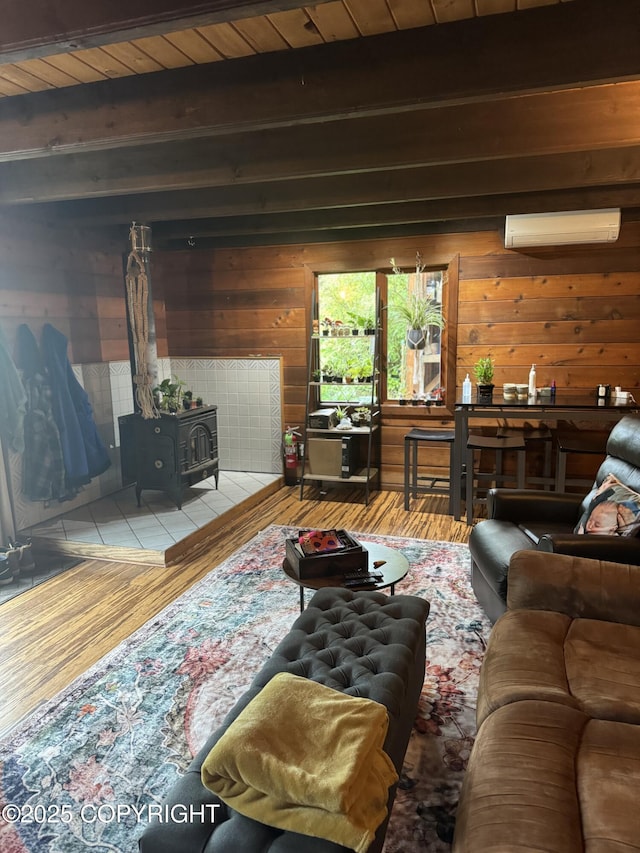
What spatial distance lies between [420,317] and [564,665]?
151 inches

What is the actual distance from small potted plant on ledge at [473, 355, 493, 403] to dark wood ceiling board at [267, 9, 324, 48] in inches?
121

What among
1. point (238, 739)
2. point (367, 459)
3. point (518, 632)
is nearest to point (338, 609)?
point (518, 632)

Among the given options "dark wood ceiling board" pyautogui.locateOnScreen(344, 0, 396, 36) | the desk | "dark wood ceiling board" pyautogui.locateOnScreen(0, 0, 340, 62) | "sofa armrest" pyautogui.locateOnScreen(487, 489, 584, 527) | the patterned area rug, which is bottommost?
the patterned area rug

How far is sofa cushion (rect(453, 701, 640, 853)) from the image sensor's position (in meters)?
1.23

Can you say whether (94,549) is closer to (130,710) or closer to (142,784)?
(130,710)

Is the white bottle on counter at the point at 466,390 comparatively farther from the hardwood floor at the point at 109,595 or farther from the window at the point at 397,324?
the hardwood floor at the point at 109,595

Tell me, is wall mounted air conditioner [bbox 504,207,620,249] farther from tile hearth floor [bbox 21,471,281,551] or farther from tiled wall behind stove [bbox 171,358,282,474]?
tile hearth floor [bbox 21,471,281,551]

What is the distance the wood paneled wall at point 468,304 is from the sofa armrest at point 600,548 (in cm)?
278

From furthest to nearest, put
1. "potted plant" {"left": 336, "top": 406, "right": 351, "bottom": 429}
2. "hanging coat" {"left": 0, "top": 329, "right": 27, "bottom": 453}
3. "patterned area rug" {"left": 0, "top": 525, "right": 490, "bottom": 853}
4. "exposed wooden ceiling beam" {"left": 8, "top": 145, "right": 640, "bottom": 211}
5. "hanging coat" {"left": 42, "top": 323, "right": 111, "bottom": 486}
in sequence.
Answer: "potted plant" {"left": 336, "top": 406, "right": 351, "bottom": 429}
"hanging coat" {"left": 42, "top": 323, "right": 111, "bottom": 486}
"hanging coat" {"left": 0, "top": 329, "right": 27, "bottom": 453}
"exposed wooden ceiling beam" {"left": 8, "top": 145, "right": 640, "bottom": 211}
"patterned area rug" {"left": 0, "top": 525, "right": 490, "bottom": 853}

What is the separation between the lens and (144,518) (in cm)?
451

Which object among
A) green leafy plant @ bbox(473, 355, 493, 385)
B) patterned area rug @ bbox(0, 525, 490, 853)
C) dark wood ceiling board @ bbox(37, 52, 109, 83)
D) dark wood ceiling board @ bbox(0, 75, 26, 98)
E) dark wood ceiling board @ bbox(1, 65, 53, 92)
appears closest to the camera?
patterned area rug @ bbox(0, 525, 490, 853)

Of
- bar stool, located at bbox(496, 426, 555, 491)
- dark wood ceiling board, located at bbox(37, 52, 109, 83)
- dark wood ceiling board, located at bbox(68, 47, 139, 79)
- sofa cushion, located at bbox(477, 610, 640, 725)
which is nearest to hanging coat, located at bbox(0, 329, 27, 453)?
dark wood ceiling board, located at bbox(37, 52, 109, 83)

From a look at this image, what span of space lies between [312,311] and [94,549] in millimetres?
2943

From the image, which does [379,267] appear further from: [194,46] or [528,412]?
[194,46]
